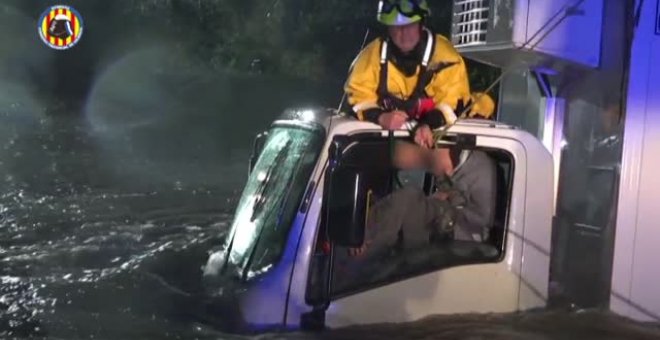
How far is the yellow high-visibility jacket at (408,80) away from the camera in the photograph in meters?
4.53

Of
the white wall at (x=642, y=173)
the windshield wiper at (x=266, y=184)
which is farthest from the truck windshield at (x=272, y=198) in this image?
the white wall at (x=642, y=173)

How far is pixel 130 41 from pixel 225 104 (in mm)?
6878

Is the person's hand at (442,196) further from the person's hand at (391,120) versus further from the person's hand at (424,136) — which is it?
the person's hand at (391,120)

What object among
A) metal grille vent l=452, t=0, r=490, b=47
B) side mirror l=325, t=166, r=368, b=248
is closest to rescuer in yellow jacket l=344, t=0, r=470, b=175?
metal grille vent l=452, t=0, r=490, b=47

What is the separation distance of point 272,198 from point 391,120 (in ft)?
3.01

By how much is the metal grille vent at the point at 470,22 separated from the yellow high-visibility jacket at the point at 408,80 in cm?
25

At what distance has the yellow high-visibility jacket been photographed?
14.9ft

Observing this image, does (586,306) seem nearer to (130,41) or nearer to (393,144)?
(393,144)

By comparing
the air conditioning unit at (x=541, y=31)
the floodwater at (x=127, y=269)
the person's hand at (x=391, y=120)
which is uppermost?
the air conditioning unit at (x=541, y=31)

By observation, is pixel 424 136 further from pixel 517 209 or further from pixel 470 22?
pixel 470 22

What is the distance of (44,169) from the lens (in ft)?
49.9

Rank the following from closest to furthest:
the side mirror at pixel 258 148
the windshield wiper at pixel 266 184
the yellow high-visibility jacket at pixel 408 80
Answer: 1. the yellow high-visibility jacket at pixel 408 80
2. the windshield wiper at pixel 266 184
3. the side mirror at pixel 258 148

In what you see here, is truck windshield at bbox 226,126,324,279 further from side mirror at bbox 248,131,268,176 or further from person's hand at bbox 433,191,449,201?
person's hand at bbox 433,191,449,201

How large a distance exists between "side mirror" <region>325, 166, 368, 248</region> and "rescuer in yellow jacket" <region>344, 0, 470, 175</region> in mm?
657
